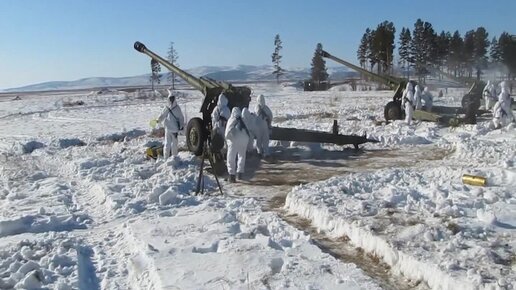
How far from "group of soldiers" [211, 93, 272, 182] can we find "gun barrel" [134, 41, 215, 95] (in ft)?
5.64

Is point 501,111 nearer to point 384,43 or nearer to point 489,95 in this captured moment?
point 489,95

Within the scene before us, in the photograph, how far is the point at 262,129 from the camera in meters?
14.5

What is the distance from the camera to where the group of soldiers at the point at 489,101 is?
1783 cm

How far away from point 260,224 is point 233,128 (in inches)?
153

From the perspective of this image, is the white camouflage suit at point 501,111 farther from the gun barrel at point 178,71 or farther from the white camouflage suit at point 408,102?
the gun barrel at point 178,71

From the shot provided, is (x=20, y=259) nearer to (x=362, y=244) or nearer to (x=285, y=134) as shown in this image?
(x=362, y=244)

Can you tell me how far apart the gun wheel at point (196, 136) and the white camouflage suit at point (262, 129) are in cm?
140

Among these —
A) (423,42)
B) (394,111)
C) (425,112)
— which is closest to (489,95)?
(394,111)

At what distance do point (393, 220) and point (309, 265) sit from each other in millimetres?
1664

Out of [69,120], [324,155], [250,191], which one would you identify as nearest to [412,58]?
[69,120]

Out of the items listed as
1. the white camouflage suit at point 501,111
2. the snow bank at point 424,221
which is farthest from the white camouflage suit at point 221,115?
the white camouflage suit at point 501,111

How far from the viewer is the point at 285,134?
14.9 meters

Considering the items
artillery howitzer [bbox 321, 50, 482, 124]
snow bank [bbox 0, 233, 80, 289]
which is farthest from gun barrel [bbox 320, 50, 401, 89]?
snow bank [bbox 0, 233, 80, 289]

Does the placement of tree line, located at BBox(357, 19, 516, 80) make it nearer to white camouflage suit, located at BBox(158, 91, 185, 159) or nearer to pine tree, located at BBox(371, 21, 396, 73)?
pine tree, located at BBox(371, 21, 396, 73)
